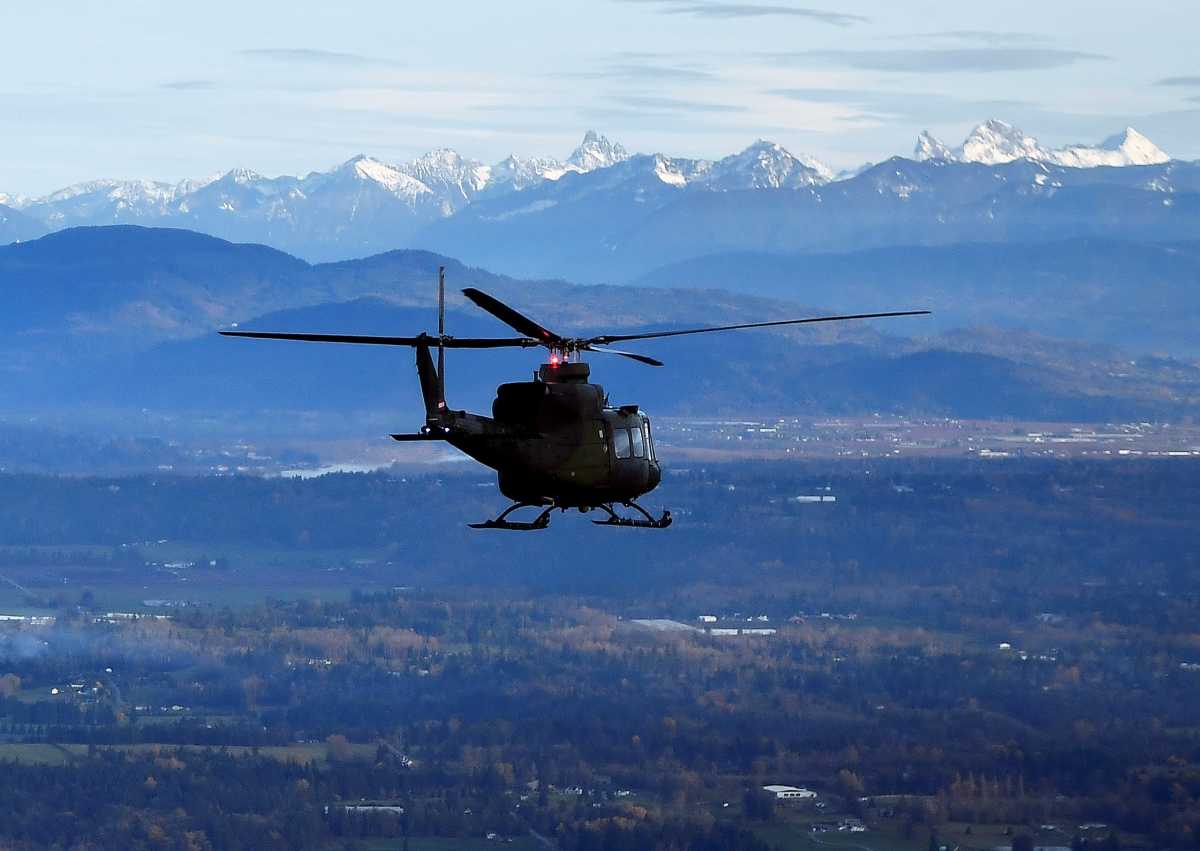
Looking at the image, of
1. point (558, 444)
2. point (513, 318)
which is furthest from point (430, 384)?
point (513, 318)

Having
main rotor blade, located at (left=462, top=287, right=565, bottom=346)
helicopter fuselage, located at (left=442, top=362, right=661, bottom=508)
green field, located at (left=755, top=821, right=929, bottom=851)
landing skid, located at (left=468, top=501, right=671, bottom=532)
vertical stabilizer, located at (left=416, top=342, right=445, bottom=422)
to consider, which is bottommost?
green field, located at (left=755, top=821, right=929, bottom=851)

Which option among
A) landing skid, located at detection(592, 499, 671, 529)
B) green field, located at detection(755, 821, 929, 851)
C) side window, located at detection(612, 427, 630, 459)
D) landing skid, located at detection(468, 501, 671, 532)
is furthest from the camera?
green field, located at detection(755, 821, 929, 851)

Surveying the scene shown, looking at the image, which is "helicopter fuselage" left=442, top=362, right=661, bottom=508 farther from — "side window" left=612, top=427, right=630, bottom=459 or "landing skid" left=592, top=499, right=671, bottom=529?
"landing skid" left=592, top=499, right=671, bottom=529

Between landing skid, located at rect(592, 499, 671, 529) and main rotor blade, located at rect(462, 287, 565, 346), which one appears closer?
main rotor blade, located at rect(462, 287, 565, 346)

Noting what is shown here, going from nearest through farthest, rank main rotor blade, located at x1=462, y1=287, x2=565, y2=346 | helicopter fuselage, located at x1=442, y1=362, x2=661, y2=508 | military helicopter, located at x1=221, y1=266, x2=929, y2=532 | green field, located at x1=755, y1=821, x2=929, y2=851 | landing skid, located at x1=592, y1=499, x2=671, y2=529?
1. main rotor blade, located at x1=462, y1=287, x2=565, y2=346
2. landing skid, located at x1=592, y1=499, x2=671, y2=529
3. military helicopter, located at x1=221, y1=266, x2=929, y2=532
4. helicopter fuselage, located at x1=442, y1=362, x2=661, y2=508
5. green field, located at x1=755, y1=821, x2=929, y2=851

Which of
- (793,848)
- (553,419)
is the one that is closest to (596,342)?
(553,419)

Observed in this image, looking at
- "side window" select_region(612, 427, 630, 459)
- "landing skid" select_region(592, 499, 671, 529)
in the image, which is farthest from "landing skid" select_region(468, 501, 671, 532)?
"side window" select_region(612, 427, 630, 459)

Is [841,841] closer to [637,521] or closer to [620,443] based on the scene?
[620,443]
